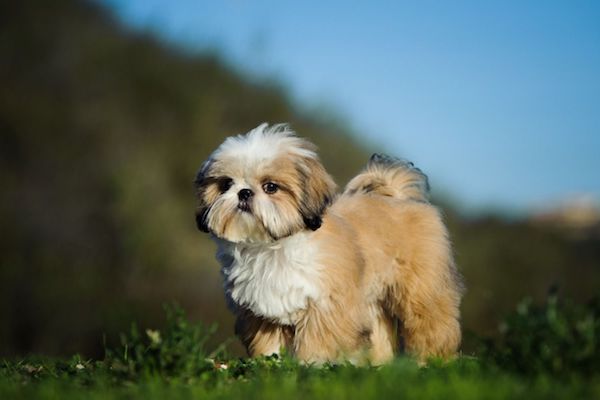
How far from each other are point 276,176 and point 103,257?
10670mm

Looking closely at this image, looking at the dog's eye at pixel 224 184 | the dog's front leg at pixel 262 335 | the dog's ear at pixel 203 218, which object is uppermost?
the dog's eye at pixel 224 184

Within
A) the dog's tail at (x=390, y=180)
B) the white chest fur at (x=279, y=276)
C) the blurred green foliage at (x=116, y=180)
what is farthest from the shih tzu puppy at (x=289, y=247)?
the blurred green foliage at (x=116, y=180)

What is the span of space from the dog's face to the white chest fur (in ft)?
0.52

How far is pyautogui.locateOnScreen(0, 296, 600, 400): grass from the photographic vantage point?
4551 millimetres

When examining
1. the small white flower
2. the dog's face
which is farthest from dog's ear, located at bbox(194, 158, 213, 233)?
the small white flower

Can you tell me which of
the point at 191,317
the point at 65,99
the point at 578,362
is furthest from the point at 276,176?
the point at 65,99

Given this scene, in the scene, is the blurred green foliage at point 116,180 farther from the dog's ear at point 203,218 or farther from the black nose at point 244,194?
the black nose at point 244,194

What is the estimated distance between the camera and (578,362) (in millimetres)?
4719

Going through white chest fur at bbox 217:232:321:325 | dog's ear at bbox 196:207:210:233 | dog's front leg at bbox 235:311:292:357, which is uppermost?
dog's ear at bbox 196:207:210:233

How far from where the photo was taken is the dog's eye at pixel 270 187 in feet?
22.0

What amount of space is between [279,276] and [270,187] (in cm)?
65

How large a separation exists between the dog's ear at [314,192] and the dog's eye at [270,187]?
0.66 ft

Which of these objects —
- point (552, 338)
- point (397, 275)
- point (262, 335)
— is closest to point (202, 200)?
point (262, 335)

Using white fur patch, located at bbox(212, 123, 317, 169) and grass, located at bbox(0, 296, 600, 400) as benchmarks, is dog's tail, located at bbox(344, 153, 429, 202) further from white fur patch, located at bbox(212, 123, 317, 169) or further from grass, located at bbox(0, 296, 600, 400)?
grass, located at bbox(0, 296, 600, 400)
